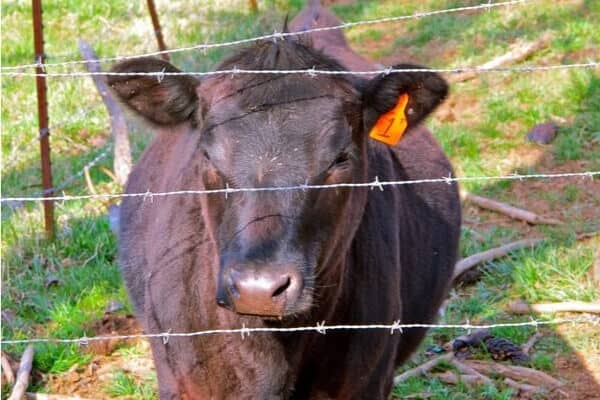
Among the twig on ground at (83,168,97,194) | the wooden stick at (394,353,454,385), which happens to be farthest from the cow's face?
the twig on ground at (83,168,97,194)

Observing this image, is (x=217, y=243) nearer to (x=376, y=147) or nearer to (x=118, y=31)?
(x=376, y=147)

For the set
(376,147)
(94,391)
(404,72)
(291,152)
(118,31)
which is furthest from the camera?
(118,31)

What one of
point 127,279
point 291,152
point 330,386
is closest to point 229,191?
point 291,152

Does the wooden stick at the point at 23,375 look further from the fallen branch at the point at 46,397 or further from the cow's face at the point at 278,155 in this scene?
the cow's face at the point at 278,155

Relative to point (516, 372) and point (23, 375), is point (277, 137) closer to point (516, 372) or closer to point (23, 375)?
point (23, 375)

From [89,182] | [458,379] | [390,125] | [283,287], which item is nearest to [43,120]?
[89,182]

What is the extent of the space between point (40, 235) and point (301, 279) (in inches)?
176

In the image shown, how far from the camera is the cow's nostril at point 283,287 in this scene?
10.6 ft

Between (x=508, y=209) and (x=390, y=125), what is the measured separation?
387 centimetres

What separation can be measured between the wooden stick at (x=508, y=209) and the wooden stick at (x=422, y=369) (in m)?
1.92

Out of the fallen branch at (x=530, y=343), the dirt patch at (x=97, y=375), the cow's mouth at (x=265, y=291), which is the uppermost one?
the cow's mouth at (x=265, y=291)

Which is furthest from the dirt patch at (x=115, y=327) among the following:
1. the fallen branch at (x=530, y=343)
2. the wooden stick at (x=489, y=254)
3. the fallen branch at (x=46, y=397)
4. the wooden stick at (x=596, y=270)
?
the wooden stick at (x=596, y=270)

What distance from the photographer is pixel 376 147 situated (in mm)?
4805

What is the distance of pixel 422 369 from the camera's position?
233 inches
